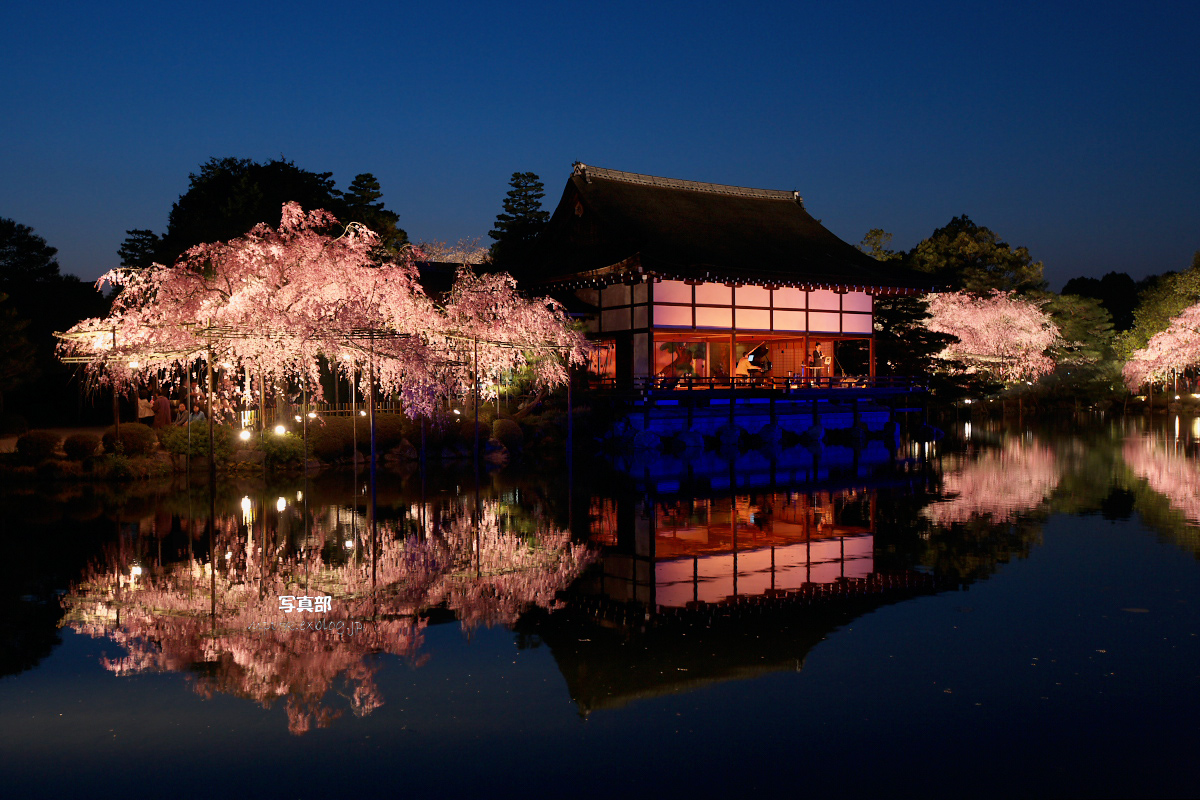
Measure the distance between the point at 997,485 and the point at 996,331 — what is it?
3060 centimetres

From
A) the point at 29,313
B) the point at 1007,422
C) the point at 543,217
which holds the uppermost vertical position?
the point at 543,217

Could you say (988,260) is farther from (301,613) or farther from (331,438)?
(301,613)

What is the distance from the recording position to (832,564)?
11961 millimetres

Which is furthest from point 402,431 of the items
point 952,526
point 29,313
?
point 29,313

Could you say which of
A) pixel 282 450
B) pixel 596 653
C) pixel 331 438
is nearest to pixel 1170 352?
pixel 331 438

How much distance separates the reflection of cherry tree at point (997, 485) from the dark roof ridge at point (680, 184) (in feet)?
51.7

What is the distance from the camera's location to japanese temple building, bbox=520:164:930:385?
3238 cm

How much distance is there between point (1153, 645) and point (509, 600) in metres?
6.04

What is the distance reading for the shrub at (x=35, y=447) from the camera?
67.8 feet

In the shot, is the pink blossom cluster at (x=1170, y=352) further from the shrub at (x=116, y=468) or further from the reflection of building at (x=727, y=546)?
the shrub at (x=116, y=468)

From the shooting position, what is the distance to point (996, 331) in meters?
48.5

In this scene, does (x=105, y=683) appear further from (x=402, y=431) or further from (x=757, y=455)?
(x=757, y=455)

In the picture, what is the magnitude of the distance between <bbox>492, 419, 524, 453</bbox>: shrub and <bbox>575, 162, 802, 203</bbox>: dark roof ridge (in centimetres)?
1222

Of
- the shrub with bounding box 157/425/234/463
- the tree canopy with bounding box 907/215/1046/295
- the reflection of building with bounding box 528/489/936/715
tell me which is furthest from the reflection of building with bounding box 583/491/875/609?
the tree canopy with bounding box 907/215/1046/295
